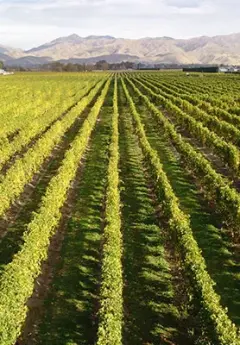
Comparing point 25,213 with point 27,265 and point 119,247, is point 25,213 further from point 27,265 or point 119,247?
point 27,265

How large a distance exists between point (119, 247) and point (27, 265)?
10.1 ft

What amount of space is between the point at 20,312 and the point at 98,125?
29.6 metres

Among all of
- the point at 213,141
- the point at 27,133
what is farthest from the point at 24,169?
the point at 213,141

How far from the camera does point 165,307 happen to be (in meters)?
12.9

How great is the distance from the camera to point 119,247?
14625mm

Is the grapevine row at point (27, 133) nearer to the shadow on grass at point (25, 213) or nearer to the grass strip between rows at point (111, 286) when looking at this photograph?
the shadow on grass at point (25, 213)

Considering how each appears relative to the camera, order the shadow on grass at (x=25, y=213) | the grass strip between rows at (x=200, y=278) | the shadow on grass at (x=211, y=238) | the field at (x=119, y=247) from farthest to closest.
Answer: the shadow on grass at (x=25, y=213) < the shadow on grass at (x=211, y=238) < the field at (x=119, y=247) < the grass strip between rows at (x=200, y=278)

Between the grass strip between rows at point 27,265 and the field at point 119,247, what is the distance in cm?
3

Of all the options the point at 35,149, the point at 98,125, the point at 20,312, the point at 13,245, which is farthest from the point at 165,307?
the point at 98,125

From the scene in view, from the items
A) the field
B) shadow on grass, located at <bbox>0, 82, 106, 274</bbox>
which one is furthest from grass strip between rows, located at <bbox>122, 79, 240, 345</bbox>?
shadow on grass, located at <bbox>0, 82, 106, 274</bbox>

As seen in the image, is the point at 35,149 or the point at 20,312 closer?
the point at 20,312

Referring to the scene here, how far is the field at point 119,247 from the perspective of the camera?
11602 mm

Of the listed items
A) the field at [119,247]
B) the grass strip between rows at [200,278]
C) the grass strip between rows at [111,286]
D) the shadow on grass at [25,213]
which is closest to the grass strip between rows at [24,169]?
the field at [119,247]

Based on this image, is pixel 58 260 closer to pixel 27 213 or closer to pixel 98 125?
pixel 27 213
